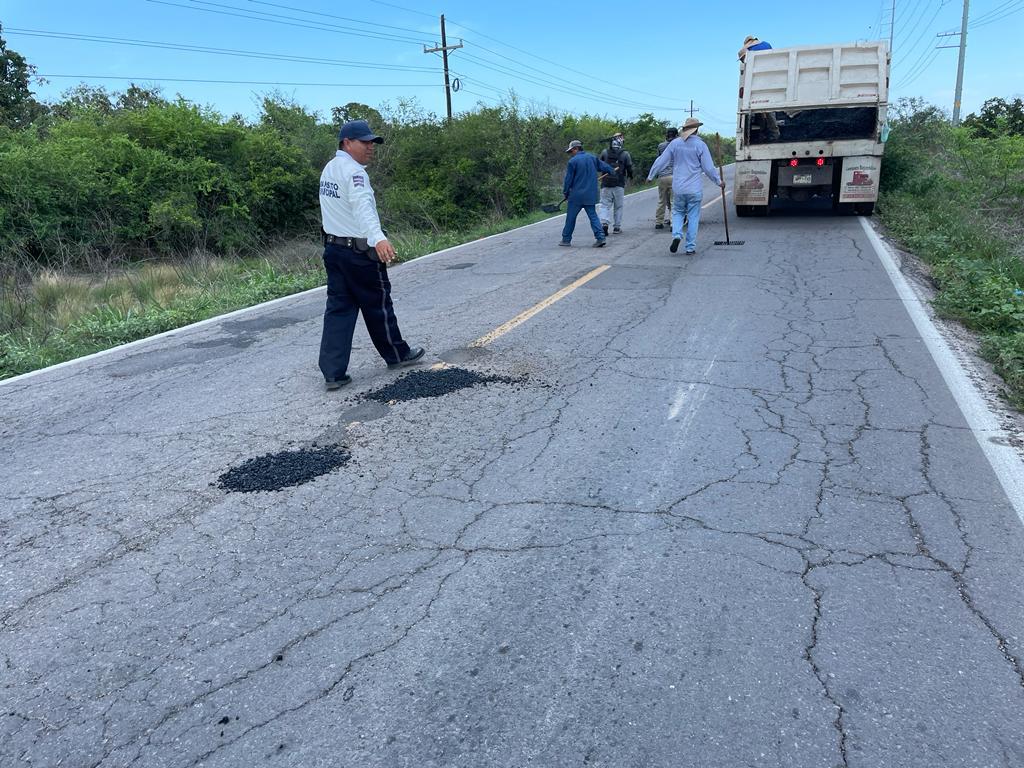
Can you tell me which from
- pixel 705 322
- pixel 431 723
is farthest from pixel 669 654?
pixel 705 322

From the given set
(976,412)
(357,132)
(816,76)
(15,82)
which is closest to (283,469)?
(357,132)

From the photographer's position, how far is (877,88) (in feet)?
43.2

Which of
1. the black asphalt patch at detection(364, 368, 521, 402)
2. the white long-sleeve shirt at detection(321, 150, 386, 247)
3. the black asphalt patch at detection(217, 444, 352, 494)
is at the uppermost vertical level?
the white long-sleeve shirt at detection(321, 150, 386, 247)

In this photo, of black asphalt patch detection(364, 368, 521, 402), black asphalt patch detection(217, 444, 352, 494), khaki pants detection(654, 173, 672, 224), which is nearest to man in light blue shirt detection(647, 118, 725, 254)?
khaki pants detection(654, 173, 672, 224)

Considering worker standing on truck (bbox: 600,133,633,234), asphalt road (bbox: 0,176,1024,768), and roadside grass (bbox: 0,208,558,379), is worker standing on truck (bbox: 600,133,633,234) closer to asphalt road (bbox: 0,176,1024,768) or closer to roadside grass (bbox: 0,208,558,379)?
roadside grass (bbox: 0,208,558,379)

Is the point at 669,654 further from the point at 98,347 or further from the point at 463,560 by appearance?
Answer: the point at 98,347

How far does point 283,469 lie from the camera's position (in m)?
4.29

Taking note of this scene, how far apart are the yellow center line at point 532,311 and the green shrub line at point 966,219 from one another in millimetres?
3995

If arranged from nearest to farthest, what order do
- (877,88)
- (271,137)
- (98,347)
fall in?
1. (98,347)
2. (877,88)
3. (271,137)

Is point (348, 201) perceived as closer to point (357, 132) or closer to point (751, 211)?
point (357, 132)

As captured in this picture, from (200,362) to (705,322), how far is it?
488 centimetres

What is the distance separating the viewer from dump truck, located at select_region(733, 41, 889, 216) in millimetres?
13289

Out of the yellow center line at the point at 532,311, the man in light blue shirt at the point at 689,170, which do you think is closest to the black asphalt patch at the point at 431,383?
the yellow center line at the point at 532,311

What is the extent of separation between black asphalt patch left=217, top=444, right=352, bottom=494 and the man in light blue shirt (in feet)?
24.1
